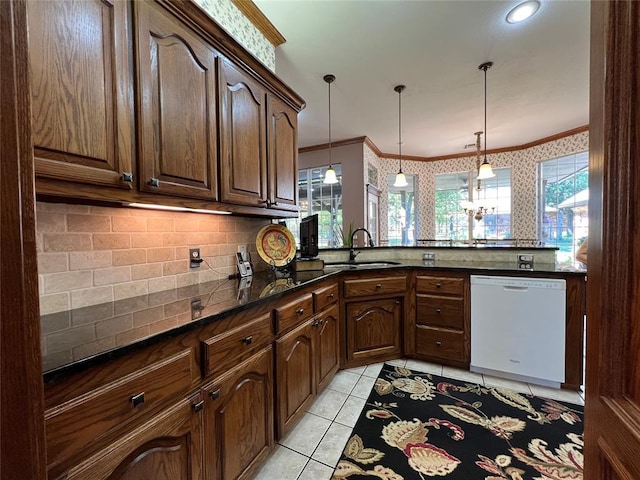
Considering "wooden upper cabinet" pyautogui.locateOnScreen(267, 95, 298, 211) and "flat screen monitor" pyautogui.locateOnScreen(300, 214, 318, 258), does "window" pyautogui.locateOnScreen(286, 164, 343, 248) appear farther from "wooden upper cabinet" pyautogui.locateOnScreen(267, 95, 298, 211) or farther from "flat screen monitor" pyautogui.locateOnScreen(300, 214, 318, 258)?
"wooden upper cabinet" pyautogui.locateOnScreen(267, 95, 298, 211)

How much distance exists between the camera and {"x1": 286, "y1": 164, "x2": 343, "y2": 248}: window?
507 cm

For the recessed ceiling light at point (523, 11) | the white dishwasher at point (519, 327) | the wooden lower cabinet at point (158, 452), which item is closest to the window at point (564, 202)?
the white dishwasher at point (519, 327)

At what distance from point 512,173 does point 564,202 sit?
1078 millimetres

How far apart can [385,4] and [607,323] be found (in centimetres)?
231

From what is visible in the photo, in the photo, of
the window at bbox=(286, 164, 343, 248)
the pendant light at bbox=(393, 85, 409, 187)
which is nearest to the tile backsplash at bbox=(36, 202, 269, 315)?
the pendant light at bbox=(393, 85, 409, 187)

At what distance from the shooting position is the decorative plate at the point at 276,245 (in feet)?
6.41

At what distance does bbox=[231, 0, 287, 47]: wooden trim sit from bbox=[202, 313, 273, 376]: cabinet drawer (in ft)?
6.78

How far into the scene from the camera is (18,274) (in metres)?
0.37

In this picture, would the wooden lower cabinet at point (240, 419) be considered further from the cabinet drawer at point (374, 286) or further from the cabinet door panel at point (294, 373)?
the cabinet drawer at point (374, 286)

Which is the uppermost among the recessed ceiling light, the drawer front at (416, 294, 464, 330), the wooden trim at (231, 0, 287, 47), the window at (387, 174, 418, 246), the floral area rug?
the recessed ceiling light

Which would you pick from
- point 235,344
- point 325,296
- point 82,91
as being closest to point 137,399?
point 235,344

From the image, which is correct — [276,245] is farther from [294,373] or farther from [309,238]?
[294,373]

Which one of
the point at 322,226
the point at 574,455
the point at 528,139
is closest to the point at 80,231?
the point at 574,455

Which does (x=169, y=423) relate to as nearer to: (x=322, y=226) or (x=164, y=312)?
(x=164, y=312)
